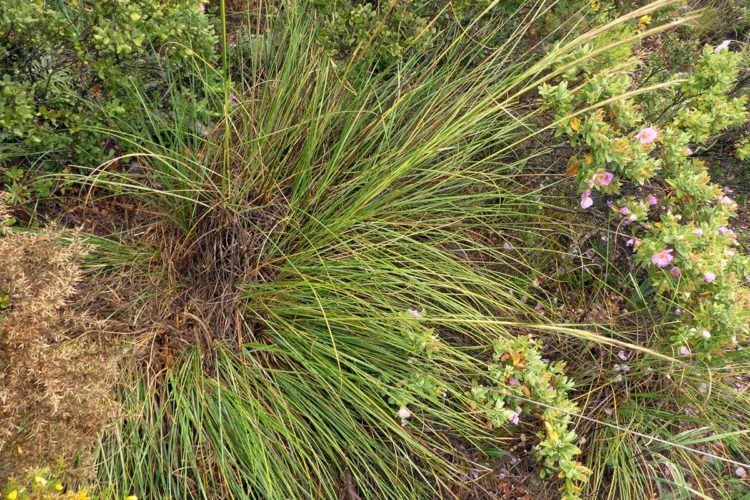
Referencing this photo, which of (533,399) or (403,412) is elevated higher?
(533,399)

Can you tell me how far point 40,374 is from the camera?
1.38m

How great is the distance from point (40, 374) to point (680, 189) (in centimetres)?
228

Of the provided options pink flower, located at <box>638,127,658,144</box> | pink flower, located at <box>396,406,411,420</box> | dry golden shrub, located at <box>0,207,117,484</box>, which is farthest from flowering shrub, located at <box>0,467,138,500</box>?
pink flower, located at <box>638,127,658,144</box>

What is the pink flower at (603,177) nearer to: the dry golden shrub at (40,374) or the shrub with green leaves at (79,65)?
the shrub with green leaves at (79,65)

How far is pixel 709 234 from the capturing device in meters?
2.09

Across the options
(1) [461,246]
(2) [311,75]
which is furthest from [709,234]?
(2) [311,75]

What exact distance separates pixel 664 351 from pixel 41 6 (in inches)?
104

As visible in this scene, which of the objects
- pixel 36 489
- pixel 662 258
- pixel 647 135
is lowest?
pixel 36 489

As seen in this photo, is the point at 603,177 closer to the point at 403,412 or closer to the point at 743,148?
the point at 743,148

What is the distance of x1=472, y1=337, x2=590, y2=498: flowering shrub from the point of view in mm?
1876

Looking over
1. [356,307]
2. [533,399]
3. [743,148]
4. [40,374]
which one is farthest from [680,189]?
[40,374]

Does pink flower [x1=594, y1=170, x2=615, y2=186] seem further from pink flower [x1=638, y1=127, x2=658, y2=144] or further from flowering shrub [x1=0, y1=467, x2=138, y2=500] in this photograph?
flowering shrub [x1=0, y1=467, x2=138, y2=500]

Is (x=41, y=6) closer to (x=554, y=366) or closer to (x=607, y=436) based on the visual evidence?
(x=554, y=366)

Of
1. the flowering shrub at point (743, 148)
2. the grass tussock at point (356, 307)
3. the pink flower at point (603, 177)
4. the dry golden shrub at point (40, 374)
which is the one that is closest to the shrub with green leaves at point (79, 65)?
the grass tussock at point (356, 307)
